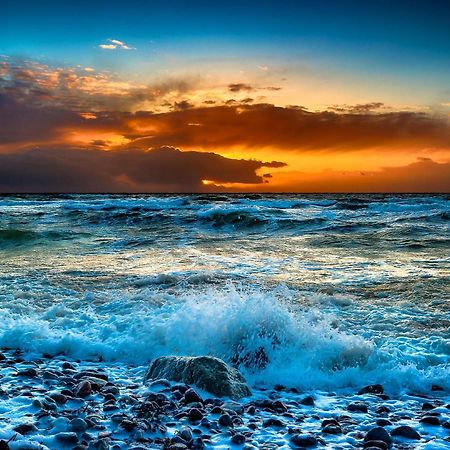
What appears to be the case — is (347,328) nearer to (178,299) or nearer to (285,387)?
(285,387)

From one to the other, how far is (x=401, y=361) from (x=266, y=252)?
9.03 meters

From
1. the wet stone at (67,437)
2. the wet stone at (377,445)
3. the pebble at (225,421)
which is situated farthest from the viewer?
the pebble at (225,421)

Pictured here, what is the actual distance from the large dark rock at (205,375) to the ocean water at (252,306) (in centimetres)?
57

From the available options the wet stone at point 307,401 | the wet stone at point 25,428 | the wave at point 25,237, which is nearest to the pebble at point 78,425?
the wet stone at point 25,428

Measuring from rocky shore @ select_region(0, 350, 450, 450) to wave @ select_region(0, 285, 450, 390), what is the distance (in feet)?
1.12

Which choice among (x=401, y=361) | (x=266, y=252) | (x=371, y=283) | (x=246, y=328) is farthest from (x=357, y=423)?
(x=266, y=252)

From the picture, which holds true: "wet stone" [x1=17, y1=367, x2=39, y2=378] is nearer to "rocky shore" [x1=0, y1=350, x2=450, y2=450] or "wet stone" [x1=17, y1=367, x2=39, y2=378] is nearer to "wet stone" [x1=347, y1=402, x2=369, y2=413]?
"rocky shore" [x1=0, y1=350, x2=450, y2=450]

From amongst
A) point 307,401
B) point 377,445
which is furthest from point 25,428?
point 377,445

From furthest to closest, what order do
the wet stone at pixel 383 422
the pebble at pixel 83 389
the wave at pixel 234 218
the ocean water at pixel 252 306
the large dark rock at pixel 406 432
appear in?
1. the wave at pixel 234 218
2. the ocean water at pixel 252 306
3. the pebble at pixel 83 389
4. the wet stone at pixel 383 422
5. the large dark rock at pixel 406 432

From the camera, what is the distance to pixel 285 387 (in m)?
5.08

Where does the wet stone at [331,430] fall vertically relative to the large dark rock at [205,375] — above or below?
below

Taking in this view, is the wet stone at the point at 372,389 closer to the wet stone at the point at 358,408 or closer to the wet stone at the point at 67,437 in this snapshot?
the wet stone at the point at 358,408

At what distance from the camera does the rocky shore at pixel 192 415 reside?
365cm

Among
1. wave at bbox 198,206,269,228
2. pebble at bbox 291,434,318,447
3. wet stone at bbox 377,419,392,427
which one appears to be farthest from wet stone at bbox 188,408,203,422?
wave at bbox 198,206,269,228
